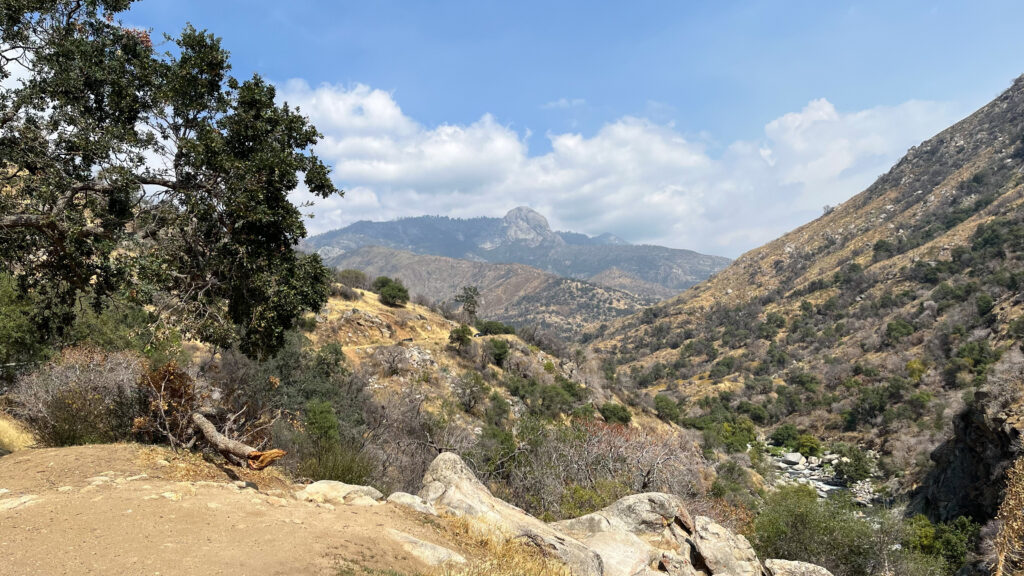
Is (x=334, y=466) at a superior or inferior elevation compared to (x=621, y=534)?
superior

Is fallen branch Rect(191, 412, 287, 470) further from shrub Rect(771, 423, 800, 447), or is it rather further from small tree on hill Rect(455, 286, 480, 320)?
shrub Rect(771, 423, 800, 447)

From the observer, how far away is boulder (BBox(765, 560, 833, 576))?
10.4 metres

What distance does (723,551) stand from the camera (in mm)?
10320

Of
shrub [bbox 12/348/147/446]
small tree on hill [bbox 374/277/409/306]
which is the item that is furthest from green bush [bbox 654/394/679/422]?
shrub [bbox 12/348/147/446]

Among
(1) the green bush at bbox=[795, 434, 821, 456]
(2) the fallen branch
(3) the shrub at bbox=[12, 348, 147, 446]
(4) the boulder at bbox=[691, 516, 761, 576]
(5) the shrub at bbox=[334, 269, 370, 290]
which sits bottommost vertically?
(1) the green bush at bbox=[795, 434, 821, 456]

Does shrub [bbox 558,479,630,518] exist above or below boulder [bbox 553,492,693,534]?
below

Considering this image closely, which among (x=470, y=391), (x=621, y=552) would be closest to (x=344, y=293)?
(x=470, y=391)

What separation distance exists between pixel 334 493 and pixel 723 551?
838 cm

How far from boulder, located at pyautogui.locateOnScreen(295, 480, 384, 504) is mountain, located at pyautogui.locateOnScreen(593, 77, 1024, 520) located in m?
29.6

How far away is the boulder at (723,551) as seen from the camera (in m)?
10.1

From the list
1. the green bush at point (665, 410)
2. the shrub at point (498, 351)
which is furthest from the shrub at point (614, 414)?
the green bush at point (665, 410)

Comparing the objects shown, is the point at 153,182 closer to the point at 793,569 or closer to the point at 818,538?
the point at 793,569

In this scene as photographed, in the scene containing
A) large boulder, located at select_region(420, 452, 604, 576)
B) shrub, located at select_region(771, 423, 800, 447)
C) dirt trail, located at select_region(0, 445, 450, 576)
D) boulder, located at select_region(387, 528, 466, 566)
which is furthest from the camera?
shrub, located at select_region(771, 423, 800, 447)

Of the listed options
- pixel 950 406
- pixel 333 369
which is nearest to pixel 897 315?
pixel 950 406
